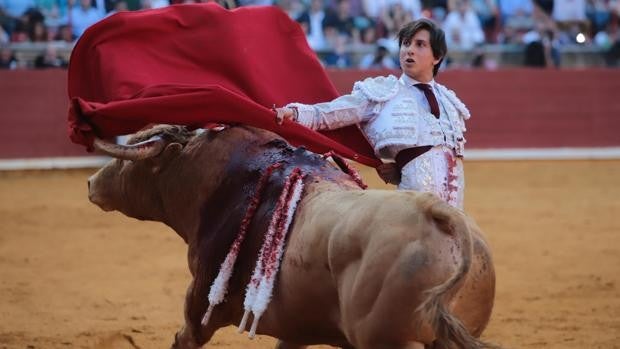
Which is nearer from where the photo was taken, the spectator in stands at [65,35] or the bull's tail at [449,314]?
the bull's tail at [449,314]

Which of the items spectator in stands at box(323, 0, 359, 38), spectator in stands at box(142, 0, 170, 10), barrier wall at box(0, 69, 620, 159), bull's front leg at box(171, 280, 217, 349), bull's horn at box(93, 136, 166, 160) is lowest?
barrier wall at box(0, 69, 620, 159)

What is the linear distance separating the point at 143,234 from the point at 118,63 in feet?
13.0

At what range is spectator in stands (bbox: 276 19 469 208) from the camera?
13.0ft

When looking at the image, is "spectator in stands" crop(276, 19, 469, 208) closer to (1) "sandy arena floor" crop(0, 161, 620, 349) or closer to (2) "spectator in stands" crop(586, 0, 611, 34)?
(1) "sandy arena floor" crop(0, 161, 620, 349)

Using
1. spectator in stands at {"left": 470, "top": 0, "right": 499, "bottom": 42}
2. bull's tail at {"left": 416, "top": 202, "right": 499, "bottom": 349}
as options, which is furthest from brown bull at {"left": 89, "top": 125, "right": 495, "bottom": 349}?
spectator in stands at {"left": 470, "top": 0, "right": 499, "bottom": 42}

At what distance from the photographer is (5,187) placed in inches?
393

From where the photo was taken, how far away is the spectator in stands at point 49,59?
36.3 feet

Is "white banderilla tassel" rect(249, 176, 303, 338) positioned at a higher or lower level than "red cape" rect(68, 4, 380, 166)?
lower

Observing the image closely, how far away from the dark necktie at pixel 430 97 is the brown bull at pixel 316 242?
0.44m

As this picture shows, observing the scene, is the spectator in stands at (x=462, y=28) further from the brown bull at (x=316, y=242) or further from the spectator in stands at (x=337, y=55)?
the brown bull at (x=316, y=242)

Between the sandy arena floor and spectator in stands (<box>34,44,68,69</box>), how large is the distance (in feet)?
3.97

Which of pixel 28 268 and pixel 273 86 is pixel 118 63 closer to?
pixel 273 86

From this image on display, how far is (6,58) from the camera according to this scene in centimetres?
1118

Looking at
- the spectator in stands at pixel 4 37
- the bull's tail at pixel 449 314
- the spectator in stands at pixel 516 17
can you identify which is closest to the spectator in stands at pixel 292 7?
the spectator in stands at pixel 516 17
